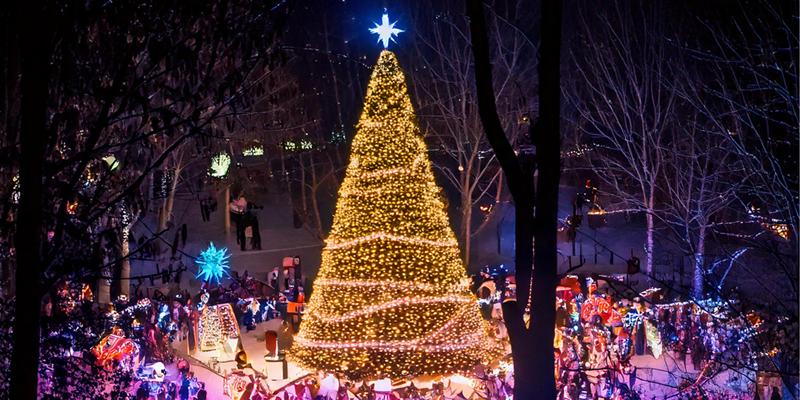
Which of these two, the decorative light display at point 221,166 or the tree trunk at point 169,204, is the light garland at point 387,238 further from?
the decorative light display at point 221,166

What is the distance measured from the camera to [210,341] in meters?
17.3

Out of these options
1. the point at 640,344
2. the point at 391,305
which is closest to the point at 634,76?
the point at 640,344

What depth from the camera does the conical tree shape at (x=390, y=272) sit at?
14.4 m

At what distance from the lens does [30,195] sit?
5891mm

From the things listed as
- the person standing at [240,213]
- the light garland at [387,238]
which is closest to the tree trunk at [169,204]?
the person standing at [240,213]

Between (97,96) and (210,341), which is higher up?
(97,96)

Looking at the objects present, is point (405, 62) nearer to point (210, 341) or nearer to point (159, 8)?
point (210, 341)

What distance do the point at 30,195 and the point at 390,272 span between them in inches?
352

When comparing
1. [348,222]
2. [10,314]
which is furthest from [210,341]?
[10,314]

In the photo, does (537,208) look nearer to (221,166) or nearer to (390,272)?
(390,272)

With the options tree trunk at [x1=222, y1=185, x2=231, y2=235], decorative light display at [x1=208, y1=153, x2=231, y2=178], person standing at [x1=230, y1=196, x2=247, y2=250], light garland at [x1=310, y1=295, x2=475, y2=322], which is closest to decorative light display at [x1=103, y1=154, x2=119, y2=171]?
light garland at [x1=310, y1=295, x2=475, y2=322]

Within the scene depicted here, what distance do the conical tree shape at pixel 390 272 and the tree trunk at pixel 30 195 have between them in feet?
28.4

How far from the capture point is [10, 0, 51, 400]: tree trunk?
5859mm

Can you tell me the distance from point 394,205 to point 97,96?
851 centimetres
